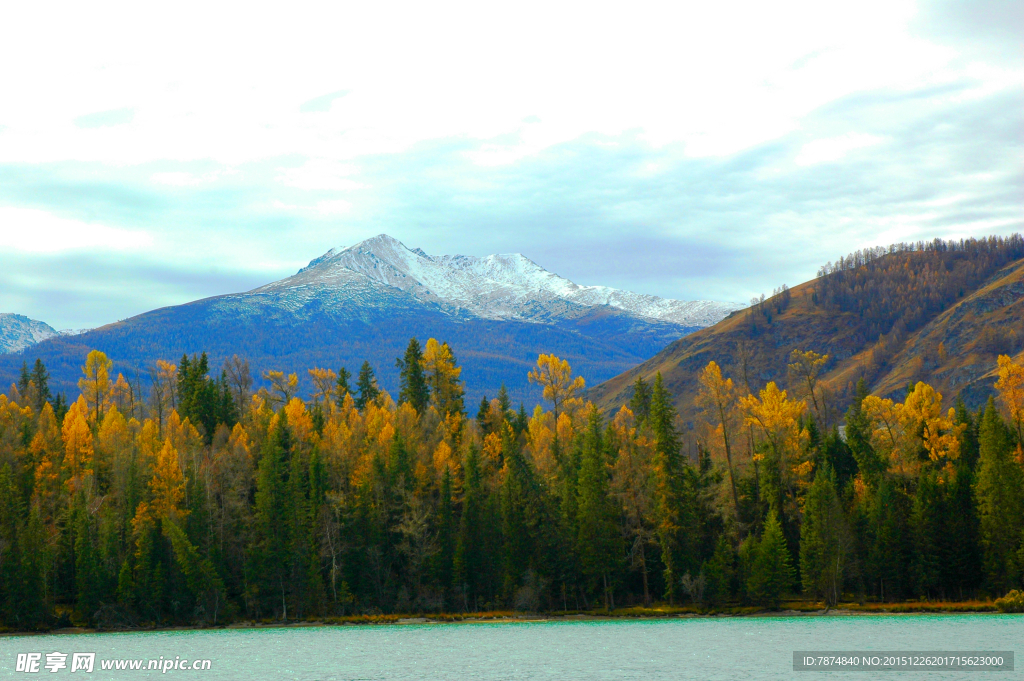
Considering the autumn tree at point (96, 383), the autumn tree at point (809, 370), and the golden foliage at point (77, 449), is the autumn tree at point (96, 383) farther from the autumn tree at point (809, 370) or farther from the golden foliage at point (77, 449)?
the autumn tree at point (809, 370)

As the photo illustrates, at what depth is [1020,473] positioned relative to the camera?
7844cm

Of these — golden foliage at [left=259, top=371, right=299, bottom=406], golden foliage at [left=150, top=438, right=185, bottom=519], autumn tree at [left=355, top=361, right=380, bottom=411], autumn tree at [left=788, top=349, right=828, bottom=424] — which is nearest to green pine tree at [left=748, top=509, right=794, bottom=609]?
autumn tree at [left=788, top=349, right=828, bottom=424]

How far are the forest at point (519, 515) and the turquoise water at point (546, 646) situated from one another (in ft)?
17.3

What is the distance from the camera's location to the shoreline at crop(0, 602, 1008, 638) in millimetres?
79562

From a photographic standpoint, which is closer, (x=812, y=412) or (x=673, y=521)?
(x=673, y=521)

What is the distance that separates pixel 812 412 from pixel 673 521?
24907mm

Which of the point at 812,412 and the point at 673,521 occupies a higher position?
the point at 812,412

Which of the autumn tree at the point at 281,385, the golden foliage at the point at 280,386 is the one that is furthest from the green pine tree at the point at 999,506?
the golden foliage at the point at 280,386

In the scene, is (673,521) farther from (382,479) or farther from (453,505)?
(382,479)

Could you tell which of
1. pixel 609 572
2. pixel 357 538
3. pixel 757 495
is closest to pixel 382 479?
pixel 357 538

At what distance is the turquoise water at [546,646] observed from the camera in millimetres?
54469

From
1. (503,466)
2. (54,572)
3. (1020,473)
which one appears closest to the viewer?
(1020,473)

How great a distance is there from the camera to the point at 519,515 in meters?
90.2

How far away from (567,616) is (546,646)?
71.1 feet
